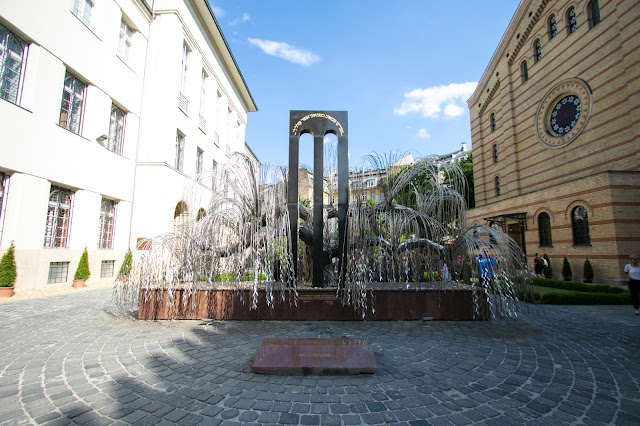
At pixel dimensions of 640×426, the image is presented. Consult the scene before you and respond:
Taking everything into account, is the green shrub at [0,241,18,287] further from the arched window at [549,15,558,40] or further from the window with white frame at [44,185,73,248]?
the arched window at [549,15,558,40]

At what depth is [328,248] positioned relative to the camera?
27.1 ft

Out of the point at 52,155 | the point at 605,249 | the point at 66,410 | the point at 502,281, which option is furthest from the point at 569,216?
the point at 52,155

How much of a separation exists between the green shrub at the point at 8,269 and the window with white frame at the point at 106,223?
13.2ft

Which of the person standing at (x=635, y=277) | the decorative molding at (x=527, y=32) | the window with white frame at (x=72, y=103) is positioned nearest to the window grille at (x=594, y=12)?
the decorative molding at (x=527, y=32)

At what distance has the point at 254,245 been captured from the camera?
22.2 ft

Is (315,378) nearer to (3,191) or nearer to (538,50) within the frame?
(3,191)

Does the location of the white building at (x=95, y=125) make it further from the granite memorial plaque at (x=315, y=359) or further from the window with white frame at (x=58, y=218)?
the granite memorial plaque at (x=315, y=359)

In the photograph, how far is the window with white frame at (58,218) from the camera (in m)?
11.0

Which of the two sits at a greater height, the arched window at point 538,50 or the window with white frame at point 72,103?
the arched window at point 538,50

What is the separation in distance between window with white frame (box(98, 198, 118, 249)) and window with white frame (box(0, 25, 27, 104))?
17.3ft

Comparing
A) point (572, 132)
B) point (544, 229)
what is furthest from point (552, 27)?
point (544, 229)

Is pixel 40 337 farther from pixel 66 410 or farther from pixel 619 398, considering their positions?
pixel 619 398

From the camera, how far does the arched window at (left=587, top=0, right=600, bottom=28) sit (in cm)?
1668

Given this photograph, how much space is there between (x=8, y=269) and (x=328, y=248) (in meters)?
10.2
